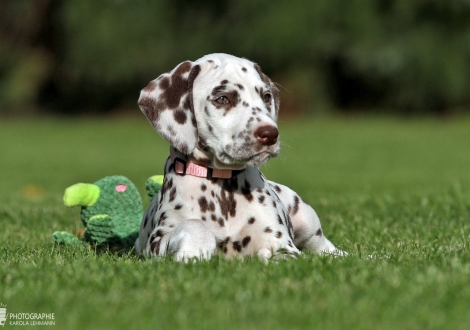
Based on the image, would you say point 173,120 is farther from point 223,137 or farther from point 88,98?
point 88,98

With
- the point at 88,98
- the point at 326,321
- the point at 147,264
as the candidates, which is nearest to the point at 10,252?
the point at 147,264

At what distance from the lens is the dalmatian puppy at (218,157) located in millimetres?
5062

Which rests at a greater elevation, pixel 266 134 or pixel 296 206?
pixel 266 134

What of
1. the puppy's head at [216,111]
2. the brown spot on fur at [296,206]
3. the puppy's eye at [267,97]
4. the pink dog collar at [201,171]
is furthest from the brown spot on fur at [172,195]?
the brown spot on fur at [296,206]

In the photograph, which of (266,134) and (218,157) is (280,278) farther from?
(218,157)

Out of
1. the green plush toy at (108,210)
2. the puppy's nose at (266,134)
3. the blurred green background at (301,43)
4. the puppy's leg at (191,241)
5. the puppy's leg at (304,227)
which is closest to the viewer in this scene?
the puppy's leg at (191,241)

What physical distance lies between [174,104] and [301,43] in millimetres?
25073

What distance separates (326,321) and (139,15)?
28.1 meters

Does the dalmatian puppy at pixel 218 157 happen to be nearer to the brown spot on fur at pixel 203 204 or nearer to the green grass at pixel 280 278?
the brown spot on fur at pixel 203 204

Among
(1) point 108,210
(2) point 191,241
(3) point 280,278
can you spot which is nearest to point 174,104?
(2) point 191,241

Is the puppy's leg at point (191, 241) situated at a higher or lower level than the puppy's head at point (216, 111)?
lower

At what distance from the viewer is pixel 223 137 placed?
516 cm

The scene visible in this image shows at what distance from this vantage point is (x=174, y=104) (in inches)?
211

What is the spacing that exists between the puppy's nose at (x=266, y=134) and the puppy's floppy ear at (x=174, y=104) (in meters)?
0.47
